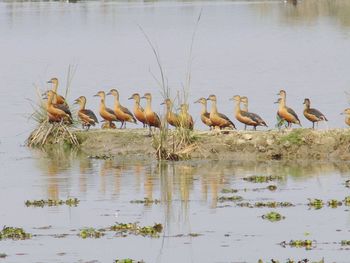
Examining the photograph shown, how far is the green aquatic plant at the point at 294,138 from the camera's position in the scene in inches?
992

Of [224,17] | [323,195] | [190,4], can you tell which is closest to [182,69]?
[323,195]

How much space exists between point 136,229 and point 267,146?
767 centimetres

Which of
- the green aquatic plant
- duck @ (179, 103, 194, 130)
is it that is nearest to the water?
the green aquatic plant

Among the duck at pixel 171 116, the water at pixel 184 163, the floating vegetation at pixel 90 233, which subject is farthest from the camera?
the duck at pixel 171 116

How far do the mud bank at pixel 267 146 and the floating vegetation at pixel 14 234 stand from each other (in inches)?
311

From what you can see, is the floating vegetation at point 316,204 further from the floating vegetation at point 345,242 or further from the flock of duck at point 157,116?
the flock of duck at point 157,116

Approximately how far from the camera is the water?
1752 centimetres

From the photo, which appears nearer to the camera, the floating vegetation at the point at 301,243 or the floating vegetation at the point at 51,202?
the floating vegetation at the point at 301,243

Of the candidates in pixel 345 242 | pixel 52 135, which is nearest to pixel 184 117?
pixel 52 135

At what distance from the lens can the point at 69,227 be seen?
18.7 m

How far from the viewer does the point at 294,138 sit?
25203mm

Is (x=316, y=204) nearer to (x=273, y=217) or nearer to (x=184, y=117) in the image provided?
(x=273, y=217)

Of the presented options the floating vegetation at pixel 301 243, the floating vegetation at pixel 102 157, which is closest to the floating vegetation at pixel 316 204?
the floating vegetation at pixel 301 243

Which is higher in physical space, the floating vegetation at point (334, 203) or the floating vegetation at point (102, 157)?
the floating vegetation at point (102, 157)
